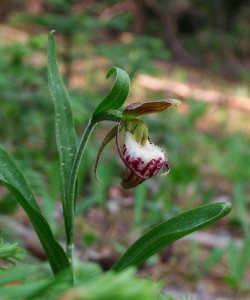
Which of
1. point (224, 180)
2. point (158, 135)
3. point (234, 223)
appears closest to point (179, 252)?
point (234, 223)

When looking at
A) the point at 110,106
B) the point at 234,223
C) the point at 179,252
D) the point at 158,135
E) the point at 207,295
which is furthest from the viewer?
the point at 158,135

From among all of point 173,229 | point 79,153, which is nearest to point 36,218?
point 79,153

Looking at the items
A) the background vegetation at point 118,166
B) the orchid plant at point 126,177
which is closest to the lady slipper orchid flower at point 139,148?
the orchid plant at point 126,177

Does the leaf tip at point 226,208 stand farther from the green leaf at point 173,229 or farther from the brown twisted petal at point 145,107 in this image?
the brown twisted petal at point 145,107

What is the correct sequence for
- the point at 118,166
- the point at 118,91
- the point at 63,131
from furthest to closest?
1. the point at 118,166
2. the point at 63,131
3. the point at 118,91

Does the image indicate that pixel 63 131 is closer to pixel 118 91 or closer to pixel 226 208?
pixel 118 91

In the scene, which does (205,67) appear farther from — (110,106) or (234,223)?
(110,106)
